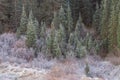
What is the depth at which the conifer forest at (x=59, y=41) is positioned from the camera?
16766 millimetres

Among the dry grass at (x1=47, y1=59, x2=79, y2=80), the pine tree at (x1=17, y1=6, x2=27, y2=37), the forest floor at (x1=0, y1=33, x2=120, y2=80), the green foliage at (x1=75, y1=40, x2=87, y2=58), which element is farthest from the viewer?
the pine tree at (x1=17, y1=6, x2=27, y2=37)

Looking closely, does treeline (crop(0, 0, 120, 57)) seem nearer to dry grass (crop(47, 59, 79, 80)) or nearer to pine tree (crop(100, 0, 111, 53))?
pine tree (crop(100, 0, 111, 53))

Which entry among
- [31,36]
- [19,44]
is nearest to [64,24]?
[31,36]

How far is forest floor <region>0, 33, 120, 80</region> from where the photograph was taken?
51.0 feet

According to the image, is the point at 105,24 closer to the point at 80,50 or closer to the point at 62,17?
the point at 62,17

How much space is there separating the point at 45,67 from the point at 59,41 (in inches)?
154

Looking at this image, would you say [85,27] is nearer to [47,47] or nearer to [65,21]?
[65,21]

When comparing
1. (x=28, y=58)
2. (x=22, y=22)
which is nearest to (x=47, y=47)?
(x=28, y=58)

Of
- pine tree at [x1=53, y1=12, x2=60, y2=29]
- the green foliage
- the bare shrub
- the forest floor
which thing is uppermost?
pine tree at [x1=53, y1=12, x2=60, y2=29]

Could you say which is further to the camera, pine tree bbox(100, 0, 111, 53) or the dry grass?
pine tree bbox(100, 0, 111, 53)

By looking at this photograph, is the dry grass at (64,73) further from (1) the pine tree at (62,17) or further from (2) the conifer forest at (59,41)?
(1) the pine tree at (62,17)

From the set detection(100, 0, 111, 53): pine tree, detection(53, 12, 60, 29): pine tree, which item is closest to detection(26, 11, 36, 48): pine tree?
detection(53, 12, 60, 29): pine tree

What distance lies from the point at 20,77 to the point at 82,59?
6.21 metres

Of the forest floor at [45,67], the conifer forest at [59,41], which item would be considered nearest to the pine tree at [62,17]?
the conifer forest at [59,41]
